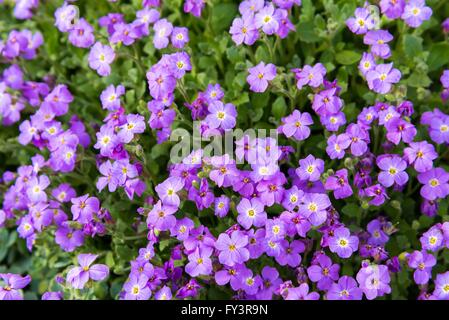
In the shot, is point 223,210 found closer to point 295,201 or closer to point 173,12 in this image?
point 295,201

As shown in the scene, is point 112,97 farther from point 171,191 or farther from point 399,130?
point 399,130

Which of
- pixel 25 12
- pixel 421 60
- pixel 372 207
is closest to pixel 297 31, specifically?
pixel 421 60

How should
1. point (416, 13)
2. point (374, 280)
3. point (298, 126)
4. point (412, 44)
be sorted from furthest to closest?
point (412, 44)
point (416, 13)
point (298, 126)
point (374, 280)

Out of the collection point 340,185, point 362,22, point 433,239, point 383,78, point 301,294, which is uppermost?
point 362,22

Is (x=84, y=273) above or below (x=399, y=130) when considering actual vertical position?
below

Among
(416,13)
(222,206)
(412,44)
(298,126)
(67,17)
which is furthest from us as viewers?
(67,17)

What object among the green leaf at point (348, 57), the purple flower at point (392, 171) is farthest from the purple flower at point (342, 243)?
the green leaf at point (348, 57)

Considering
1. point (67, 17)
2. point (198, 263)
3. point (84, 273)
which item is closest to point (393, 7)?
point (198, 263)

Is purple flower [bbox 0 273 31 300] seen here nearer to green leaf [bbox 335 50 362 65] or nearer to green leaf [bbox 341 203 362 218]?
green leaf [bbox 341 203 362 218]
